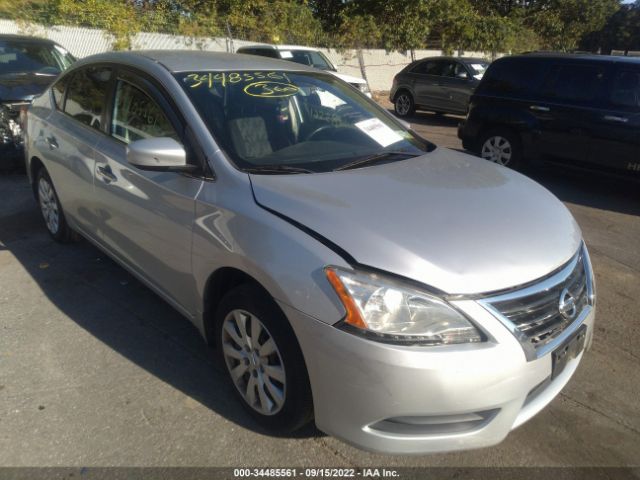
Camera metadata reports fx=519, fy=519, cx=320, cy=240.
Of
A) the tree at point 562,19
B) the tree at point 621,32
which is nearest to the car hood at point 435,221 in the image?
the tree at point 562,19

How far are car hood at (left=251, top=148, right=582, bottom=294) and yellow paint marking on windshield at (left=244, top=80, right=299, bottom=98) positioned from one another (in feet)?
2.63

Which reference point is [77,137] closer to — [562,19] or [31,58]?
[31,58]

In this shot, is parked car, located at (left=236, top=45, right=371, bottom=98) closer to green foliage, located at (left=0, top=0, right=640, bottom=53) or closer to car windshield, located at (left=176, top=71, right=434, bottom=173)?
green foliage, located at (left=0, top=0, right=640, bottom=53)

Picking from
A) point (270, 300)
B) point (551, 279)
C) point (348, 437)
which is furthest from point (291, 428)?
point (551, 279)

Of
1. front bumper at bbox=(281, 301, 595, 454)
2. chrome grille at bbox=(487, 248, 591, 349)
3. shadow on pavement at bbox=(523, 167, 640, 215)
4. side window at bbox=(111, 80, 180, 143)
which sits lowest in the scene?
shadow on pavement at bbox=(523, 167, 640, 215)

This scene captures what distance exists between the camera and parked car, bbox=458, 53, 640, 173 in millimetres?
6242

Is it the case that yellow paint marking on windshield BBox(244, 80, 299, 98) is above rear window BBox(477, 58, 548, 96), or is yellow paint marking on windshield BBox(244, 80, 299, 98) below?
above

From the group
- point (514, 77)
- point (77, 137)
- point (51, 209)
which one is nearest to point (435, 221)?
point (77, 137)

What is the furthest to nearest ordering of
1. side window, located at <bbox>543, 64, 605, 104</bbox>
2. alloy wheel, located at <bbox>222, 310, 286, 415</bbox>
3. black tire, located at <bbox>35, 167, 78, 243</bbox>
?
1. side window, located at <bbox>543, 64, 605, 104</bbox>
2. black tire, located at <bbox>35, 167, 78, 243</bbox>
3. alloy wheel, located at <bbox>222, 310, 286, 415</bbox>

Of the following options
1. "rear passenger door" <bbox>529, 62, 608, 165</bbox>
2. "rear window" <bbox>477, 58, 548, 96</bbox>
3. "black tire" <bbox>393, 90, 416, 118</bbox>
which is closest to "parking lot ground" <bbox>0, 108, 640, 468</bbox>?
"rear passenger door" <bbox>529, 62, 608, 165</bbox>

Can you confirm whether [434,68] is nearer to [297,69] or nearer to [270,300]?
[297,69]

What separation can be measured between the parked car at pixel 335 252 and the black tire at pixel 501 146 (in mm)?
4457

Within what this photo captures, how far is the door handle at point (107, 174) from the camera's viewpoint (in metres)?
3.22

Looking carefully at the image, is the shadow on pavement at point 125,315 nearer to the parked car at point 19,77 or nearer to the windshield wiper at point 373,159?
the windshield wiper at point 373,159
